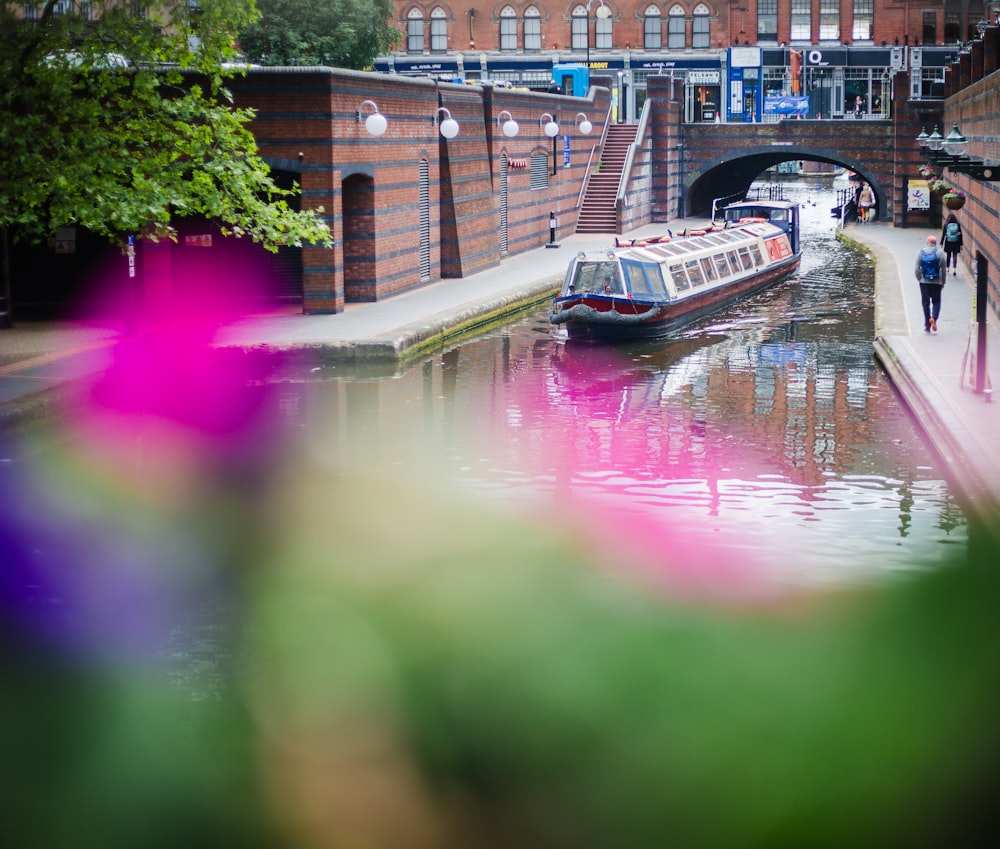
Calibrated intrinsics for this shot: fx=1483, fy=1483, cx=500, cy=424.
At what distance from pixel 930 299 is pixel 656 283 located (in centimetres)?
513

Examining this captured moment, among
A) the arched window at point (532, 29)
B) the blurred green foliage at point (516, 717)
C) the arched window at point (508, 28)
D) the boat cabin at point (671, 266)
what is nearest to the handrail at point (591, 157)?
the boat cabin at point (671, 266)

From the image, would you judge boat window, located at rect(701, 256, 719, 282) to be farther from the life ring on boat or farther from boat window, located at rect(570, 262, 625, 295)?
the life ring on boat

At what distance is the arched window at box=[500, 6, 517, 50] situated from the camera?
6894 centimetres

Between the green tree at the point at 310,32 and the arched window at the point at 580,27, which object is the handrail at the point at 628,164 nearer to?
the green tree at the point at 310,32

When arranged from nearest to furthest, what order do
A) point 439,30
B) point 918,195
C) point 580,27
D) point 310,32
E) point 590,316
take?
point 590,316 < point 918,195 < point 310,32 < point 580,27 < point 439,30

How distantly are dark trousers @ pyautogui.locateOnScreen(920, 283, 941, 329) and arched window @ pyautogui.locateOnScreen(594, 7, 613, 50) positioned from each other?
1904 inches

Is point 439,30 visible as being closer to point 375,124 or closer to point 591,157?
point 591,157

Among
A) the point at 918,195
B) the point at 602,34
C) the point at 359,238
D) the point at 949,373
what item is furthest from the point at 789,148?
the point at 949,373

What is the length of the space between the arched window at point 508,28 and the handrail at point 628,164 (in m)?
19.9

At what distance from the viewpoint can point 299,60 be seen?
1973 inches

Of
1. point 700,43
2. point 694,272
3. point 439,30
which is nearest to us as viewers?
point 694,272

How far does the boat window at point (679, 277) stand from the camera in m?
26.9

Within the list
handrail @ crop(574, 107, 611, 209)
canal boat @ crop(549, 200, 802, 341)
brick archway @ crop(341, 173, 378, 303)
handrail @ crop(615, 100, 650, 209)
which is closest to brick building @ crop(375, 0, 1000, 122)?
handrail @ crop(615, 100, 650, 209)

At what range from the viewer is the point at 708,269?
95.2ft
